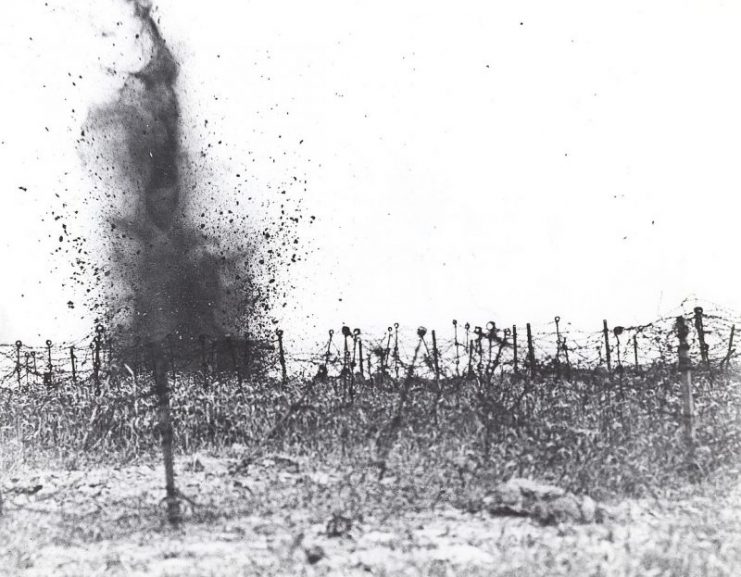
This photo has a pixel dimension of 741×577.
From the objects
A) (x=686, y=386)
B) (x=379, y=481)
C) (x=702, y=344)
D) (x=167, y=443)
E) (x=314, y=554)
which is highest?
(x=702, y=344)

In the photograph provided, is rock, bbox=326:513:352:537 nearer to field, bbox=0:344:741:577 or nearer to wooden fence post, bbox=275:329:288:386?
field, bbox=0:344:741:577

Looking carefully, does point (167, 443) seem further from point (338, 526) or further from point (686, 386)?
point (686, 386)

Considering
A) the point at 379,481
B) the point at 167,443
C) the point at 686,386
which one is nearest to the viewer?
the point at 167,443

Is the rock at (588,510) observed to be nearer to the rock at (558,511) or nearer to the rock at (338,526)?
the rock at (558,511)

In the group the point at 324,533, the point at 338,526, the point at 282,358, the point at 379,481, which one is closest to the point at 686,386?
the point at 379,481

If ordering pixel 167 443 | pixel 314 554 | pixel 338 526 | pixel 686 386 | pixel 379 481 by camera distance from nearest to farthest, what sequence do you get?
pixel 314 554 < pixel 338 526 < pixel 167 443 < pixel 379 481 < pixel 686 386

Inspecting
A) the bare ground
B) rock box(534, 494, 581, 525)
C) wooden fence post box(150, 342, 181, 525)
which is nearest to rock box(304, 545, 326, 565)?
the bare ground
